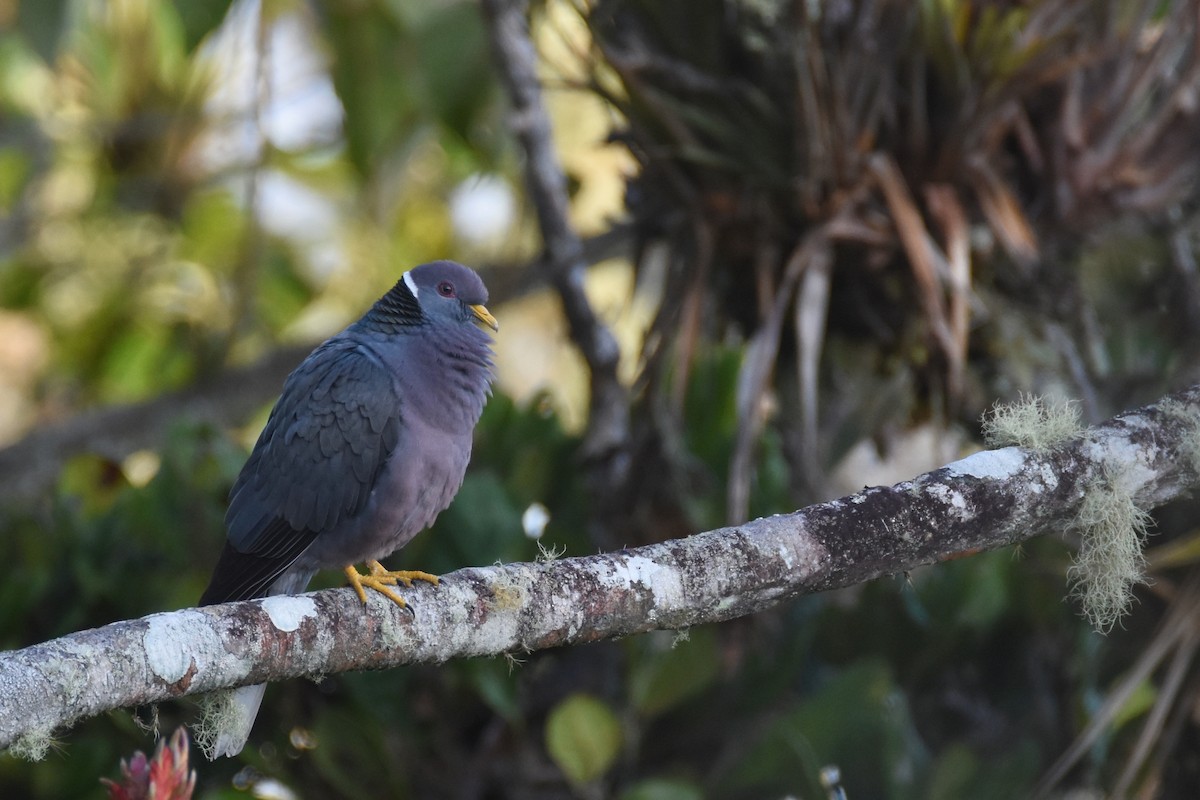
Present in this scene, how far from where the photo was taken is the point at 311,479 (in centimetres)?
294

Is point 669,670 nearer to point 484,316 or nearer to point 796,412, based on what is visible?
point 484,316

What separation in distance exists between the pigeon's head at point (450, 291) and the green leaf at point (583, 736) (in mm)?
964

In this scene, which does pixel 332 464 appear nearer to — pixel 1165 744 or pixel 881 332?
pixel 881 332

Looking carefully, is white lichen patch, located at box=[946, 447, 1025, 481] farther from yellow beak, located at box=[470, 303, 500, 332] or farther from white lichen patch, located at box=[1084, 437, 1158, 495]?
yellow beak, located at box=[470, 303, 500, 332]

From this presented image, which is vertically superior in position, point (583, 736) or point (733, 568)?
point (733, 568)

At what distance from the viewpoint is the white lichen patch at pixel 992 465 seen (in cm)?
231

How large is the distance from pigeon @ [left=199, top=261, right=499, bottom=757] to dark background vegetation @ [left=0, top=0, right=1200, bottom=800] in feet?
1.87

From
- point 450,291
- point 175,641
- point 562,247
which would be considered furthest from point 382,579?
point 562,247

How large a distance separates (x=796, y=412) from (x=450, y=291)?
4.77 feet

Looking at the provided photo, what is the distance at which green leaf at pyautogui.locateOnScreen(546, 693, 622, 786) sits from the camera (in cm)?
320

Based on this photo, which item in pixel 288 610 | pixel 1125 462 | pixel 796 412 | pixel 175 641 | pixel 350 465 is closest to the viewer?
pixel 175 641

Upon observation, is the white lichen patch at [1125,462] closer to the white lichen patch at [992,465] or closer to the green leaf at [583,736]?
the white lichen patch at [992,465]

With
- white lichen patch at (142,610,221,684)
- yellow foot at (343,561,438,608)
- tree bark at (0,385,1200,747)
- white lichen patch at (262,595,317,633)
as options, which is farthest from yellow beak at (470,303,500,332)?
white lichen patch at (142,610,221,684)

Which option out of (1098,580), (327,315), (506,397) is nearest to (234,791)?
(506,397)
